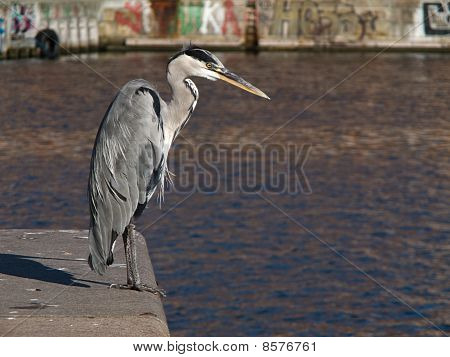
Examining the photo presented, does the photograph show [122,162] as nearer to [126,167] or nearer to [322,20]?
[126,167]

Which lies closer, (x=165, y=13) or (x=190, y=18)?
(x=165, y=13)

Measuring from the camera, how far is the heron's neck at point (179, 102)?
351 inches

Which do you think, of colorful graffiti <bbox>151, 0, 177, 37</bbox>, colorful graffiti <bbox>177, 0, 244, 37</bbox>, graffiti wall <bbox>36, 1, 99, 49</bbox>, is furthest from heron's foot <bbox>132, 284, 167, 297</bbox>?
colorful graffiti <bbox>151, 0, 177, 37</bbox>

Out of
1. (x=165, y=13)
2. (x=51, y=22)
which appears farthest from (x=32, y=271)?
(x=165, y=13)

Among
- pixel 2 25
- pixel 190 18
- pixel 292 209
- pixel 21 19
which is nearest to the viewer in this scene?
pixel 292 209

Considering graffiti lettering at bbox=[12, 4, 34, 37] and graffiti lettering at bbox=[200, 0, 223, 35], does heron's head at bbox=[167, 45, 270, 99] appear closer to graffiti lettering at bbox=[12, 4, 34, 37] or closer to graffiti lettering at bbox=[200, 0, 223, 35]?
graffiti lettering at bbox=[12, 4, 34, 37]

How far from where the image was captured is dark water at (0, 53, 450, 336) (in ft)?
43.9

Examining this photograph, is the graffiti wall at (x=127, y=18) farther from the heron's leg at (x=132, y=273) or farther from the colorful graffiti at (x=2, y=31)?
the heron's leg at (x=132, y=273)

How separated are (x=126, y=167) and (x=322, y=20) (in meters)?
36.8

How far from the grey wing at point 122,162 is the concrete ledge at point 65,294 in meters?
0.40

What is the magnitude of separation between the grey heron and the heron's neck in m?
0.09

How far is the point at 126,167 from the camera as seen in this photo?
→ 8.60 metres

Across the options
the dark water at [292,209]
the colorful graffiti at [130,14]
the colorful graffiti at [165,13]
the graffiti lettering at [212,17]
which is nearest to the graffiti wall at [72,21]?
the colorful graffiti at [130,14]

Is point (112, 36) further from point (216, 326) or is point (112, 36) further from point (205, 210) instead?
point (216, 326)
